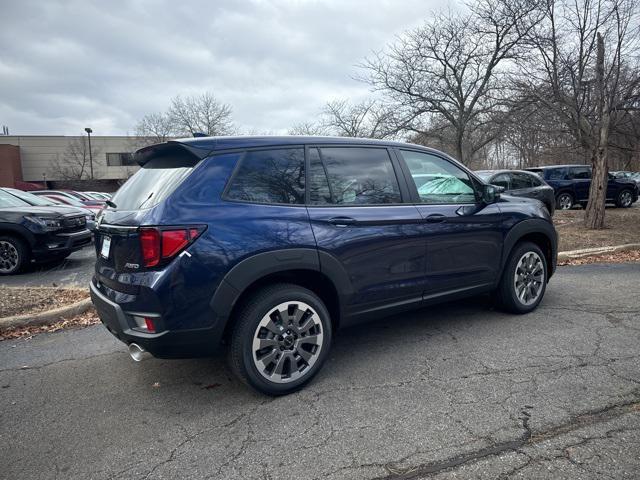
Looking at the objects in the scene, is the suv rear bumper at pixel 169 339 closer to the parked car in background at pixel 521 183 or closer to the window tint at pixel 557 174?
the parked car in background at pixel 521 183

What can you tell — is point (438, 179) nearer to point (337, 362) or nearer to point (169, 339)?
point (337, 362)

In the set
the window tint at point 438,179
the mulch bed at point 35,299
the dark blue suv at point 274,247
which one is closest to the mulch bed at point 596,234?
the window tint at point 438,179

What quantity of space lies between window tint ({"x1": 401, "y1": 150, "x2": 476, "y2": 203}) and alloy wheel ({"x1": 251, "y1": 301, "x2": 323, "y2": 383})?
5.00 ft

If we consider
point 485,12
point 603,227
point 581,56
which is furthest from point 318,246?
point 485,12

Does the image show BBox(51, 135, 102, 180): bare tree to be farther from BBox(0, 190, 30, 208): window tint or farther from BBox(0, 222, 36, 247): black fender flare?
BBox(0, 222, 36, 247): black fender flare

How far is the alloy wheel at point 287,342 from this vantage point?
293 centimetres

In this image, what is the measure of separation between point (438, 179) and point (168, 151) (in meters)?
2.37

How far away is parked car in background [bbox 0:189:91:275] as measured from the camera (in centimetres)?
725

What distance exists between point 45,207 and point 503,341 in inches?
319

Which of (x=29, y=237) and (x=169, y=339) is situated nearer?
(x=169, y=339)

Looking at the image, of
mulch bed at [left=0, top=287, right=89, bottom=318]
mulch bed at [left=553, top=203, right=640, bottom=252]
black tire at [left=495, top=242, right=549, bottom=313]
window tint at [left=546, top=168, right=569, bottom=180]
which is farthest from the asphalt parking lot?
window tint at [left=546, top=168, right=569, bottom=180]

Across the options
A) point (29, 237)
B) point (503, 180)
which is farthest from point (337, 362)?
point (503, 180)

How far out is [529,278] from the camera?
4562 mm

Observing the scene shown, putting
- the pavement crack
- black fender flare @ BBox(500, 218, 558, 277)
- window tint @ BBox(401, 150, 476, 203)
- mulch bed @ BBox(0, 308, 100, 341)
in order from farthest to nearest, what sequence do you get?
mulch bed @ BBox(0, 308, 100, 341) → black fender flare @ BBox(500, 218, 558, 277) → window tint @ BBox(401, 150, 476, 203) → the pavement crack
